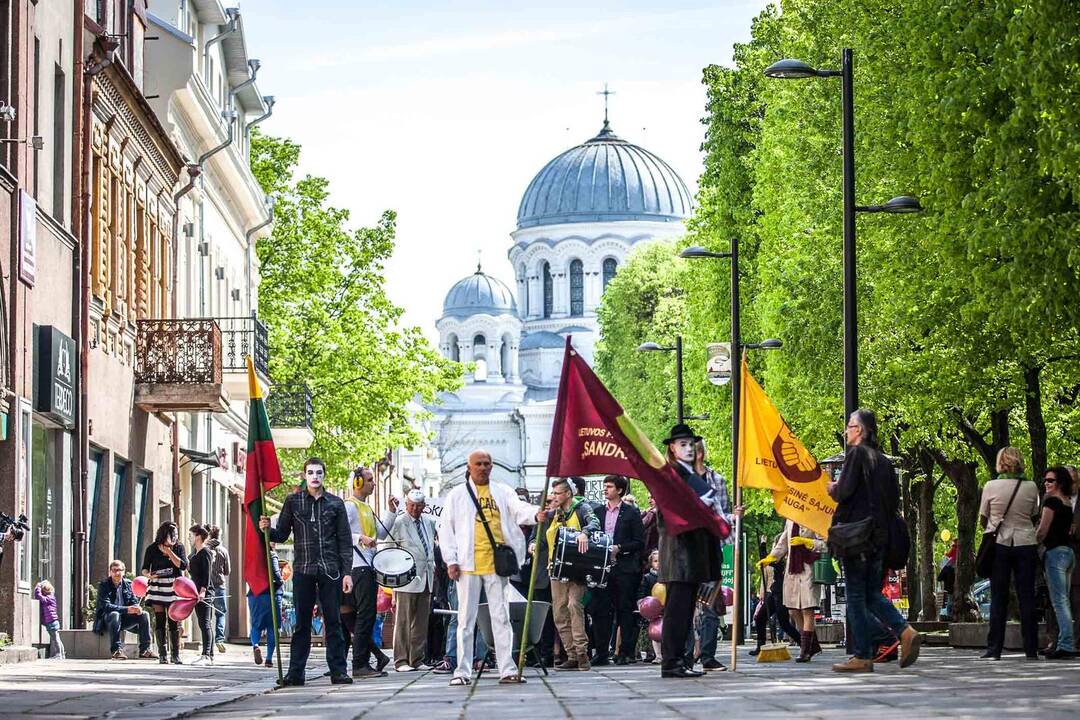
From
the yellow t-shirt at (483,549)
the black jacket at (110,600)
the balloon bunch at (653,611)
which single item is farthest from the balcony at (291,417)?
the yellow t-shirt at (483,549)

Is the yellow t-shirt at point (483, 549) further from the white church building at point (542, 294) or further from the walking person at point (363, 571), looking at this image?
the white church building at point (542, 294)

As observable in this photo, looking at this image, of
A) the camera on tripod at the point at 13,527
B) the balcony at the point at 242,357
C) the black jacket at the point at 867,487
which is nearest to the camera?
the black jacket at the point at 867,487

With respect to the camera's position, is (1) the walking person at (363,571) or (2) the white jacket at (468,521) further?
(1) the walking person at (363,571)

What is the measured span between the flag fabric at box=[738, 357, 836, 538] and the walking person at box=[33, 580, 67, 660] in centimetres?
824

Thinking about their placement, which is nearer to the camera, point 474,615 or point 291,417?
point 474,615

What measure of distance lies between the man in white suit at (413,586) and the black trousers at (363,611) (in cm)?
127

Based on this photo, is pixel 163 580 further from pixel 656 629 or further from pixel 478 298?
pixel 478 298

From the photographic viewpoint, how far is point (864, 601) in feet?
55.7

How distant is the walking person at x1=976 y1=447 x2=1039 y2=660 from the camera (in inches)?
750

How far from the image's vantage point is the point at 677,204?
16288 cm

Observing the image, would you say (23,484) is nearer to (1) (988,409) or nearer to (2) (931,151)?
(2) (931,151)

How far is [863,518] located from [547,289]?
14731cm

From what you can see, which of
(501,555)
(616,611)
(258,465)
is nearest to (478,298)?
(616,611)

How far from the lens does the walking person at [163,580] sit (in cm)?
2402
